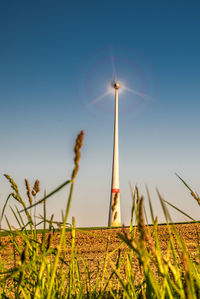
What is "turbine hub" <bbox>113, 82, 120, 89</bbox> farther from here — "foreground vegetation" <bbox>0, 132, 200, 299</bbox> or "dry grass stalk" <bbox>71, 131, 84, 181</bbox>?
"dry grass stalk" <bbox>71, 131, 84, 181</bbox>

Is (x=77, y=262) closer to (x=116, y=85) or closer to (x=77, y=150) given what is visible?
(x=77, y=150)

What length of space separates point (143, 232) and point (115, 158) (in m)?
23.2

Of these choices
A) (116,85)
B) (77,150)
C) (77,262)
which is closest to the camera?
(77,150)

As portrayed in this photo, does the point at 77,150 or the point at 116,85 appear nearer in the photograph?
the point at 77,150

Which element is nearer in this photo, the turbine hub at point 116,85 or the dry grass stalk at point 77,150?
the dry grass stalk at point 77,150

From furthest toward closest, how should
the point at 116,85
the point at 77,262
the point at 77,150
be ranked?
the point at 116,85 → the point at 77,262 → the point at 77,150

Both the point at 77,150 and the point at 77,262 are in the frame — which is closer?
the point at 77,150

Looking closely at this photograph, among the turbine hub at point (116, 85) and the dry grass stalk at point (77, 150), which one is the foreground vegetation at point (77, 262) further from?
the turbine hub at point (116, 85)

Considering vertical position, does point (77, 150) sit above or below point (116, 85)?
below

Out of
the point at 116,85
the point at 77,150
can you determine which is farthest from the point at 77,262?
the point at 116,85

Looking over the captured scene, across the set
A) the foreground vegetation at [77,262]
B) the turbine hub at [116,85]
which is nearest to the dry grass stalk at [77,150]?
the foreground vegetation at [77,262]

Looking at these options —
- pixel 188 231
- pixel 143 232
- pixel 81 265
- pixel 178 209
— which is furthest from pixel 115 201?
pixel 188 231

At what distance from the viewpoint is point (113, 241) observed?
975 centimetres

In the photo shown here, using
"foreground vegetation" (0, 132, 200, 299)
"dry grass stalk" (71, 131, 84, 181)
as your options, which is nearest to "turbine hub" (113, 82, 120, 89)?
"foreground vegetation" (0, 132, 200, 299)
